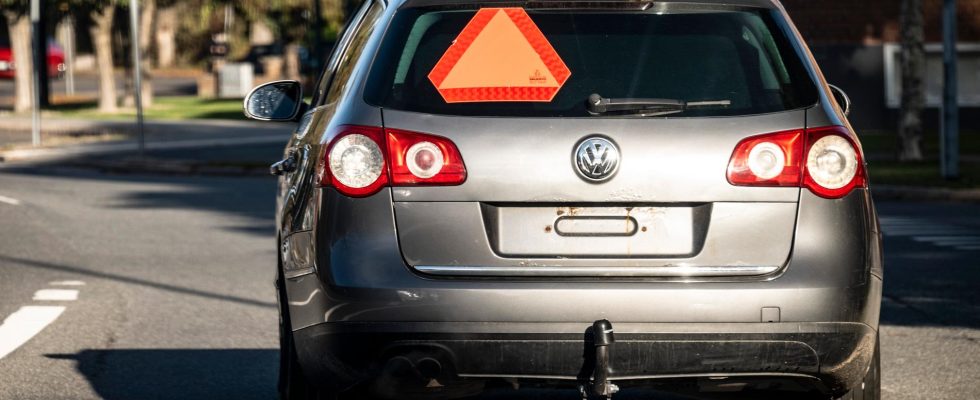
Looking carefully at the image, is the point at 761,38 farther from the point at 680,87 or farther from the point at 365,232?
the point at 365,232

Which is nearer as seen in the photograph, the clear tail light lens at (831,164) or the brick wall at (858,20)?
the clear tail light lens at (831,164)

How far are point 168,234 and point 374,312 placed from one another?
992 cm

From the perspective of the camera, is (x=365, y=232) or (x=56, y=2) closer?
(x=365, y=232)

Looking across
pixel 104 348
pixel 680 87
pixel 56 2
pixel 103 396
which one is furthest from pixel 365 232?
pixel 56 2

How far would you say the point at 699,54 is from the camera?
4711 millimetres

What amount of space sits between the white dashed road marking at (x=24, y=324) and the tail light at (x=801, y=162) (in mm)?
4370

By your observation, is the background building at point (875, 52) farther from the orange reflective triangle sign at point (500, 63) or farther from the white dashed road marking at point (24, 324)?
the orange reflective triangle sign at point (500, 63)

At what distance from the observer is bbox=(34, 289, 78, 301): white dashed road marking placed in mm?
9953

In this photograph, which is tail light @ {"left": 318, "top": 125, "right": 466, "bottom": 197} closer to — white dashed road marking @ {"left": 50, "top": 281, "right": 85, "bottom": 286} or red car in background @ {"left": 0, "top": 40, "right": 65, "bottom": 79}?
white dashed road marking @ {"left": 50, "top": 281, "right": 85, "bottom": 286}

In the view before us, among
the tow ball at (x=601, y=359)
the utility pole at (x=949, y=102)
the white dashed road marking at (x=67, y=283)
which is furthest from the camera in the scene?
the utility pole at (x=949, y=102)

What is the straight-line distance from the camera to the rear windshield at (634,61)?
15.3 ft

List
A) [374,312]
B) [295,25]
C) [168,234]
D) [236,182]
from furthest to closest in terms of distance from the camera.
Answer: [295,25]
[236,182]
[168,234]
[374,312]

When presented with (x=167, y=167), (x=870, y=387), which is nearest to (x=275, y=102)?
(x=870, y=387)

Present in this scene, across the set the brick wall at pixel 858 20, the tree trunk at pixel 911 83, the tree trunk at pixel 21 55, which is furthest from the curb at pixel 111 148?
the tree trunk at pixel 21 55
